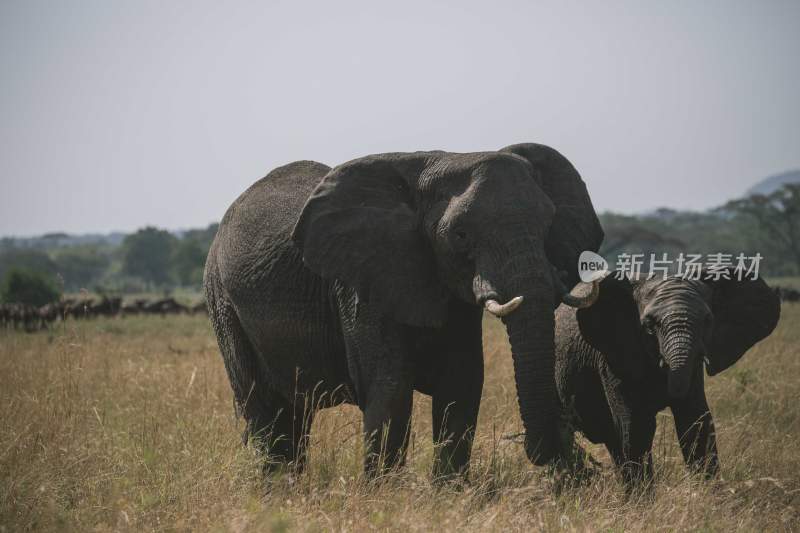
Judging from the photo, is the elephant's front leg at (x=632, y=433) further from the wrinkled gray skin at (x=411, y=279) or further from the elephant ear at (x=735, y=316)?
the wrinkled gray skin at (x=411, y=279)

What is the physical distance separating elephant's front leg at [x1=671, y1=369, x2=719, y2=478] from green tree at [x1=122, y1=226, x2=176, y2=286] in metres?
90.7

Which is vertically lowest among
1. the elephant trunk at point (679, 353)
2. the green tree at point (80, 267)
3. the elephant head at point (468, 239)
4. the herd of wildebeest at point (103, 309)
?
the green tree at point (80, 267)

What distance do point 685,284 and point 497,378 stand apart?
14.2ft

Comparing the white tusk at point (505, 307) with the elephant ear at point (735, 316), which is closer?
the white tusk at point (505, 307)

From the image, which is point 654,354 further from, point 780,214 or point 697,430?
point 780,214

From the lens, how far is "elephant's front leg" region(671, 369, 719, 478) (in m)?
6.57

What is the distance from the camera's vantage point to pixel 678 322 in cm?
627

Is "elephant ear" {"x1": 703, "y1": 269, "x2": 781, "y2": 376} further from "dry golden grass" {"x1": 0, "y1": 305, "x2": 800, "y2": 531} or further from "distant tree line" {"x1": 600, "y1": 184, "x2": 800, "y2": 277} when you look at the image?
"distant tree line" {"x1": 600, "y1": 184, "x2": 800, "y2": 277}

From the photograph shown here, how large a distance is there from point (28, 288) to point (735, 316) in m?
36.5

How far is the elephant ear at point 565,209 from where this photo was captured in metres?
6.16

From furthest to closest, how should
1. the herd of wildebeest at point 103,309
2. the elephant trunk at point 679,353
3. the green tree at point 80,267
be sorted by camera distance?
the green tree at point 80,267
the herd of wildebeest at point 103,309
the elephant trunk at point 679,353

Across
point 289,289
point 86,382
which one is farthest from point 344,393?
point 86,382

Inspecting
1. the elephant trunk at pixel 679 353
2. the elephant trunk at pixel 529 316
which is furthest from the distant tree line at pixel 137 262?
the elephant trunk at pixel 529 316

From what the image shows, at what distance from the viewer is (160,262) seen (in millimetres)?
96875
